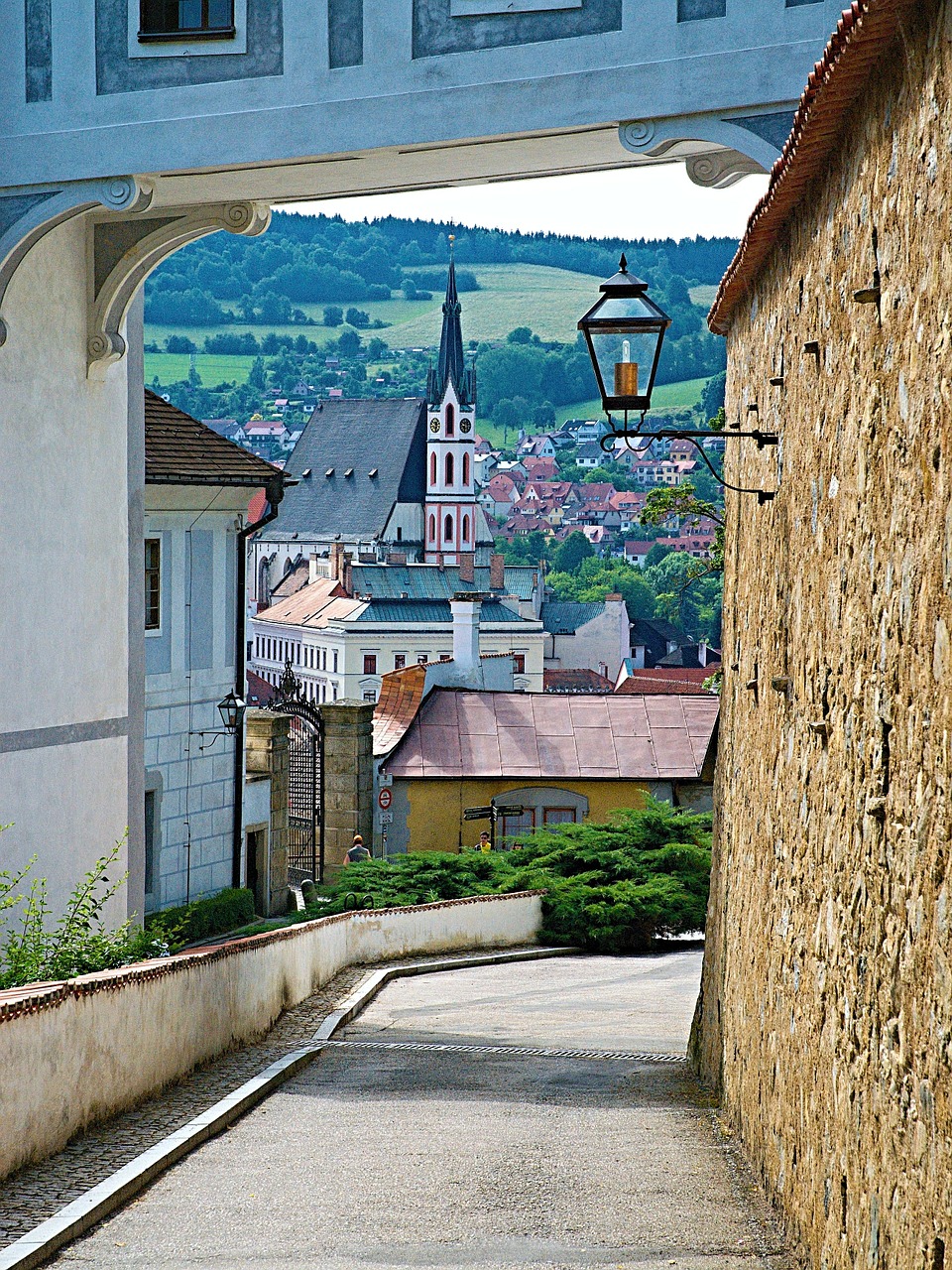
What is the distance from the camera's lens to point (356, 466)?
467 feet

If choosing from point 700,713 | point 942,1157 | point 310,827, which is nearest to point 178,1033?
point 942,1157

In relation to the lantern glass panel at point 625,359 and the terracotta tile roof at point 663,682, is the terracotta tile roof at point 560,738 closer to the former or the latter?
the terracotta tile roof at point 663,682

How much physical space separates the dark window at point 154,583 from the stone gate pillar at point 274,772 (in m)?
3.92

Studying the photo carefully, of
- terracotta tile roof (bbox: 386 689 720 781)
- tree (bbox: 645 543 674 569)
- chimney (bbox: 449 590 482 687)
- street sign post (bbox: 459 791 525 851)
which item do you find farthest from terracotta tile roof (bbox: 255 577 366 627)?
tree (bbox: 645 543 674 569)

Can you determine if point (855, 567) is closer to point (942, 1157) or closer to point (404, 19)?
point (942, 1157)

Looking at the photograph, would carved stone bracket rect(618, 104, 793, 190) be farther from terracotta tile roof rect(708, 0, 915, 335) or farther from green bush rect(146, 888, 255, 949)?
green bush rect(146, 888, 255, 949)

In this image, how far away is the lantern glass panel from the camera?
821 centimetres

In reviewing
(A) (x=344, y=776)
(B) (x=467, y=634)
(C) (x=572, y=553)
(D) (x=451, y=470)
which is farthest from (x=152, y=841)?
(C) (x=572, y=553)

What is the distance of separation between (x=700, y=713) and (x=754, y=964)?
27492 mm

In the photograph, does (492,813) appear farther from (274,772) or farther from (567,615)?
(567,615)

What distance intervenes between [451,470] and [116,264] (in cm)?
12731

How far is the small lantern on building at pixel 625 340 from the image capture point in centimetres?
821

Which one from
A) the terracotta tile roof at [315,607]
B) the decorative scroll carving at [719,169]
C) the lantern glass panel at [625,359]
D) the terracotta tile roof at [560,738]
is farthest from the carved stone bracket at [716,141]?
the terracotta tile roof at [315,607]

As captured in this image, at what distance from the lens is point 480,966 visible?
19.7m
